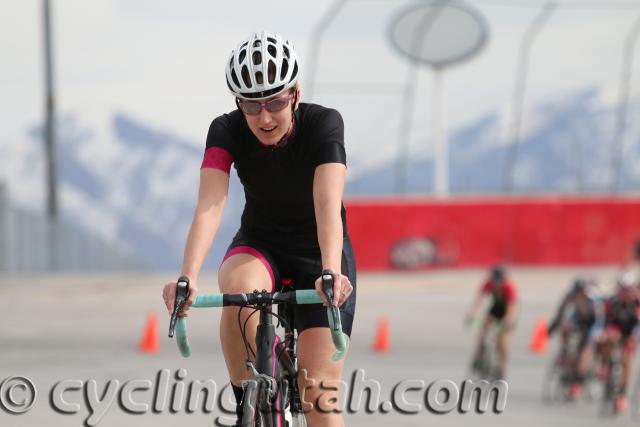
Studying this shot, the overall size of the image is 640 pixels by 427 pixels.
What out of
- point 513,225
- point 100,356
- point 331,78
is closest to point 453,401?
point 100,356

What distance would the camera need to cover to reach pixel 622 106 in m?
31.3

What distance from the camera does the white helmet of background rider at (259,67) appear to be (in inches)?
195

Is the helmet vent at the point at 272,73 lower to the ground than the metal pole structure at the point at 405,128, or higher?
lower

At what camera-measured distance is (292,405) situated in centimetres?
537

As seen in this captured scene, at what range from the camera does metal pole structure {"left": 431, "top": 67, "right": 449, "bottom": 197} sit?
29562 mm

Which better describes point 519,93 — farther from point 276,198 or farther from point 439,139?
point 276,198

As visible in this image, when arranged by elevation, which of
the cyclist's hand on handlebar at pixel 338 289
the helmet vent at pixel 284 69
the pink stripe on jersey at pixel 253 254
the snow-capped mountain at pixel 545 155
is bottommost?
the cyclist's hand on handlebar at pixel 338 289

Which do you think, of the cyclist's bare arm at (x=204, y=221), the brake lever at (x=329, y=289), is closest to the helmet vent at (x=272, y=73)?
the cyclist's bare arm at (x=204, y=221)

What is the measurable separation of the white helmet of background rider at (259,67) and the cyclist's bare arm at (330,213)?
0.38 m

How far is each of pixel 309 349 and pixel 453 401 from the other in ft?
30.6

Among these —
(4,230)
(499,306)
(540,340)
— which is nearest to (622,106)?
(540,340)

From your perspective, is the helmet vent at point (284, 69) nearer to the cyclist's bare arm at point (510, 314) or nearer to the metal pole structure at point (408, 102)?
the cyclist's bare arm at point (510, 314)

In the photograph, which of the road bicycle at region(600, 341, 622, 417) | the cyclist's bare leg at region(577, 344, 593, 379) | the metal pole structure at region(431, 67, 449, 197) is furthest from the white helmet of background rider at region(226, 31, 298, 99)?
the metal pole structure at region(431, 67, 449, 197)

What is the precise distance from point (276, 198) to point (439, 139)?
2505cm
